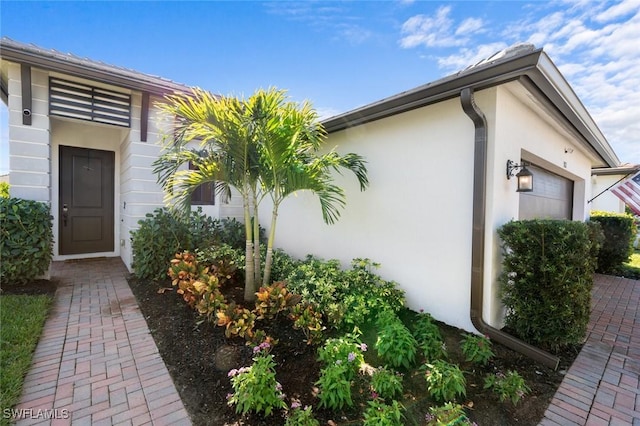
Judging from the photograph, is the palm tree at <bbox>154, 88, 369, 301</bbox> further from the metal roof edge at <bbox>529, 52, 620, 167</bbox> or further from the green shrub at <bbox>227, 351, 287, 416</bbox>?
the metal roof edge at <bbox>529, 52, 620, 167</bbox>

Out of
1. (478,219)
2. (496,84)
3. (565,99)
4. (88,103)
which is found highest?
(88,103)

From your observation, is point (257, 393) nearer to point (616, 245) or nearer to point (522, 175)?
point (522, 175)

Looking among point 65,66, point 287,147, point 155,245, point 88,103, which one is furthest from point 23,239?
point 287,147

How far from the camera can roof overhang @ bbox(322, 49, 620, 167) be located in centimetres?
277

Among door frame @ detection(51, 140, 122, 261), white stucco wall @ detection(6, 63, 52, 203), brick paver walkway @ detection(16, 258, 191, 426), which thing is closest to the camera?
brick paver walkway @ detection(16, 258, 191, 426)

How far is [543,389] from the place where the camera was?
8.44 ft

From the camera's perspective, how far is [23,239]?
4559mm

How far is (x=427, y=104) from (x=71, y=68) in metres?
5.87

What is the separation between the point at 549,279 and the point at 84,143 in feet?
30.3

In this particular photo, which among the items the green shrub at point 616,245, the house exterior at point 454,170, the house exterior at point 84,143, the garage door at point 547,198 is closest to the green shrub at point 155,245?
the house exterior at point 84,143

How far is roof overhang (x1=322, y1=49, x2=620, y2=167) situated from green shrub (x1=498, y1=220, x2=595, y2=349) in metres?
1.60

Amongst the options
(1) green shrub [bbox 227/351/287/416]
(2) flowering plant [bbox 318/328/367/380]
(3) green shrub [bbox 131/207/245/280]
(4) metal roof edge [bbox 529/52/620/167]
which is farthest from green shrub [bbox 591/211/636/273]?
(3) green shrub [bbox 131/207/245/280]

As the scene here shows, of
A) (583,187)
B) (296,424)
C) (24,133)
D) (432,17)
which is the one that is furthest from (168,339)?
(583,187)

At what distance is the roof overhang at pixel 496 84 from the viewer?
109 inches
